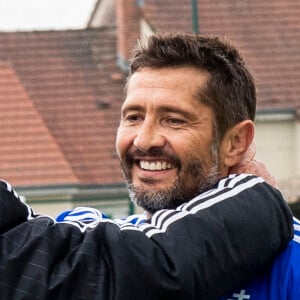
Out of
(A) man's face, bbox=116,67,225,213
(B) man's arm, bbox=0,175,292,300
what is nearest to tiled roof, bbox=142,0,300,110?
(A) man's face, bbox=116,67,225,213

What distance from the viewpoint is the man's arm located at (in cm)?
225

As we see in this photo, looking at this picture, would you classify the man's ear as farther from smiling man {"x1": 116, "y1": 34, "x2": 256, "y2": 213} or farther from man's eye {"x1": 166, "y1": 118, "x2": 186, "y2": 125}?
man's eye {"x1": 166, "y1": 118, "x2": 186, "y2": 125}

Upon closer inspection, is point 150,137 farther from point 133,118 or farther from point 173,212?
point 173,212

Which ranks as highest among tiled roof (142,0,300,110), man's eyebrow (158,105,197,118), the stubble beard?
man's eyebrow (158,105,197,118)

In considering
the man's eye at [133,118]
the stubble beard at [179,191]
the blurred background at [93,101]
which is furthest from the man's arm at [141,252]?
the blurred background at [93,101]

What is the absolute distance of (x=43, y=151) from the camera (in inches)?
437

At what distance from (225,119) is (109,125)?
9120 millimetres

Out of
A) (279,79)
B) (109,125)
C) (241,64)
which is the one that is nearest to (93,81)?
(109,125)

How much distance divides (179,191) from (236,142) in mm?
254

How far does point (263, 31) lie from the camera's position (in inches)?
481

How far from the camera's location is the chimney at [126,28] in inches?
479

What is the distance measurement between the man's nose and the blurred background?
4992mm

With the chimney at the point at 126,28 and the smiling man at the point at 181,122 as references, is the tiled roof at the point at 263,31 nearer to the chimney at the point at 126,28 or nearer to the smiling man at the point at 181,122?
the chimney at the point at 126,28

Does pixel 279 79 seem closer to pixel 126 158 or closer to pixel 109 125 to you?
pixel 109 125
